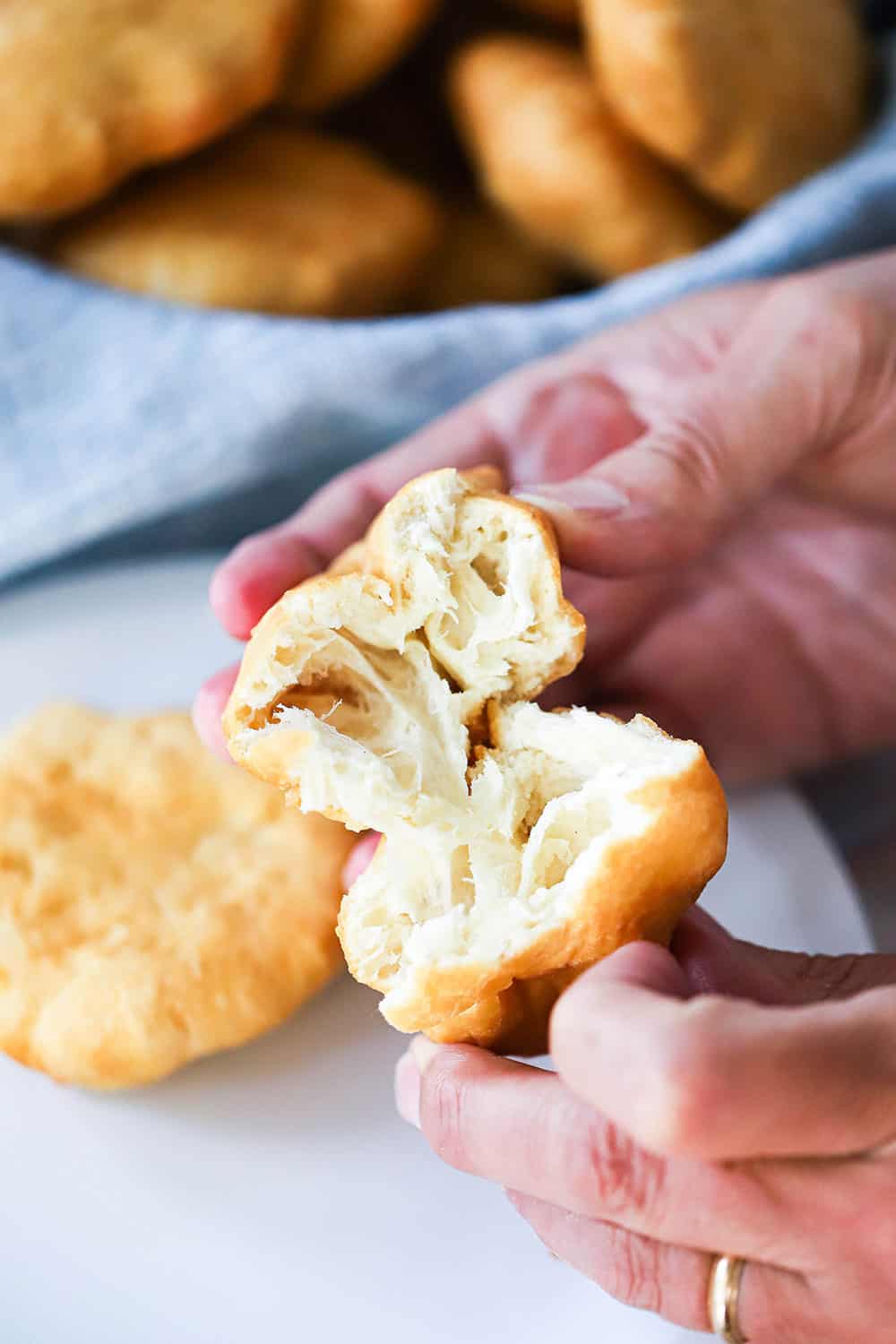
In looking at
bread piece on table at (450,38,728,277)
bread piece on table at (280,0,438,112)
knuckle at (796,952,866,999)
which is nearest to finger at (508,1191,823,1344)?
knuckle at (796,952,866,999)

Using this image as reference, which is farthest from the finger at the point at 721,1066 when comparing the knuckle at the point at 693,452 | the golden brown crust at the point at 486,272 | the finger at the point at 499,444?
the golden brown crust at the point at 486,272

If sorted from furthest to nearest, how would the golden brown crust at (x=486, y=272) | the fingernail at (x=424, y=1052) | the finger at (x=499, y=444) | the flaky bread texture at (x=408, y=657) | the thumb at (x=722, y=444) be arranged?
1. the golden brown crust at (x=486, y=272)
2. the finger at (x=499, y=444)
3. the thumb at (x=722, y=444)
4. the fingernail at (x=424, y=1052)
5. the flaky bread texture at (x=408, y=657)

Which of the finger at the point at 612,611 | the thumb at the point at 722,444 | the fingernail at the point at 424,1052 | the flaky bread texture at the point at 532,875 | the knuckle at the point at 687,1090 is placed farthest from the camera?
the finger at the point at 612,611

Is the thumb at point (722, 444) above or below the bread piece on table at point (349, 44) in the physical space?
below

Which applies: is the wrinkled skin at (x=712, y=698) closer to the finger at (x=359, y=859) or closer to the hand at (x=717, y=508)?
the hand at (x=717, y=508)

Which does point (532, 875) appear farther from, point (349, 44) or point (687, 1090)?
point (349, 44)

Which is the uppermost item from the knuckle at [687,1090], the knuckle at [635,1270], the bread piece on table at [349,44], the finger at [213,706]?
the bread piece on table at [349,44]

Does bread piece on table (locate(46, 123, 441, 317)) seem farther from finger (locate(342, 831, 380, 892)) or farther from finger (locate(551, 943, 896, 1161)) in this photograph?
finger (locate(551, 943, 896, 1161))
